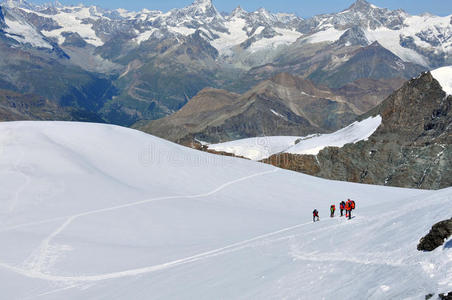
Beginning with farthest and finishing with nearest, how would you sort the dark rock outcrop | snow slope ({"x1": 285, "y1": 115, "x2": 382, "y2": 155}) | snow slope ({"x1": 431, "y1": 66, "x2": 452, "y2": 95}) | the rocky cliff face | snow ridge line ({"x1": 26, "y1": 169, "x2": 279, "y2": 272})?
snow slope ({"x1": 285, "y1": 115, "x2": 382, "y2": 155}), snow slope ({"x1": 431, "y1": 66, "x2": 452, "y2": 95}), the rocky cliff face, snow ridge line ({"x1": 26, "y1": 169, "x2": 279, "y2": 272}), the dark rock outcrop

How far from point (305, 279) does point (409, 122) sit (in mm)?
131565

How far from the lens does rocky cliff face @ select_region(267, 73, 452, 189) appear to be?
121062mm

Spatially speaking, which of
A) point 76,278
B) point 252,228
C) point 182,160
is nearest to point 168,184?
point 182,160

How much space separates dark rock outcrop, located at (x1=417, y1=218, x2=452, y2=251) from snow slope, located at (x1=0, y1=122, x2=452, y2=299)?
35 centimetres

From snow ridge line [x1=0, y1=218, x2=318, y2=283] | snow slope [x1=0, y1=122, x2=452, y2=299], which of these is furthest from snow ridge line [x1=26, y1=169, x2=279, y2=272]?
snow ridge line [x1=0, y1=218, x2=318, y2=283]

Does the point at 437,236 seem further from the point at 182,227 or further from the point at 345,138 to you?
the point at 345,138

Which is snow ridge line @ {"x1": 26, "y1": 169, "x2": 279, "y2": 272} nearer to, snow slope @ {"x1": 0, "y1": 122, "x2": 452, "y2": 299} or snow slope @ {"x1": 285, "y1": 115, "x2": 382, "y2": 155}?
snow slope @ {"x1": 0, "y1": 122, "x2": 452, "y2": 299}

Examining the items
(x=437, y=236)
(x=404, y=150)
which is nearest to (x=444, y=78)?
(x=404, y=150)

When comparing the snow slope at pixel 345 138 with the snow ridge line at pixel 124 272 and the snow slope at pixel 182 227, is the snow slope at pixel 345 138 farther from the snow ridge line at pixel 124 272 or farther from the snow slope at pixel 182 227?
the snow ridge line at pixel 124 272

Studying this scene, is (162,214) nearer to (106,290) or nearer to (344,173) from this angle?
(106,290)

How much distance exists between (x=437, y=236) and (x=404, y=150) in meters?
120

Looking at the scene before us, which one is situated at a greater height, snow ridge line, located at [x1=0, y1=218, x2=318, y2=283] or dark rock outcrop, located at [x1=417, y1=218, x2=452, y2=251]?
dark rock outcrop, located at [x1=417, y1=218, x2=452, y2=251]

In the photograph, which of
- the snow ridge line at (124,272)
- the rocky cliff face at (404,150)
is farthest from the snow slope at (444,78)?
the snow ridge line at (124,272)

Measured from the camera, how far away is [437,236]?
1683 centimetres
